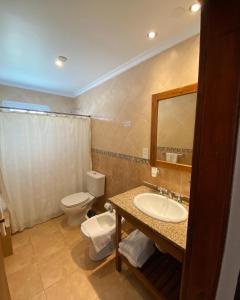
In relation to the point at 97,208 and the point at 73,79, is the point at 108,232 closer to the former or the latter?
the point at 97,208

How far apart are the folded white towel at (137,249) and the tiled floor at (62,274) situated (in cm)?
30

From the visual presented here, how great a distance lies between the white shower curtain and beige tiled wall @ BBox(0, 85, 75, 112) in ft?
2.62

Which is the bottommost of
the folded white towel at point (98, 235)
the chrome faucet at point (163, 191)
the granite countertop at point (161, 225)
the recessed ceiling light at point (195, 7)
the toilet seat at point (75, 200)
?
the folded white towel at point (98, 235)

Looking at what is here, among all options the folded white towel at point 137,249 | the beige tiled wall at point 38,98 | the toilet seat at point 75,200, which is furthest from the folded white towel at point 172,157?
the beige tiled wall at point 38,98

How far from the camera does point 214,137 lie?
1.36 ft

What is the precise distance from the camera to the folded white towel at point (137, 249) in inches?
51.9

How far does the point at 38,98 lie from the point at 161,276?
A: 10.5 feet

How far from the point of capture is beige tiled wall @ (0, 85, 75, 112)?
2478mm

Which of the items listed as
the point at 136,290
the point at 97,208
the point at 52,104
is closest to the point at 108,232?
the point at 136,290

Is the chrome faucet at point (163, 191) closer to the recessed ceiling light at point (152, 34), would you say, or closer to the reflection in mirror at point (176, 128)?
the reflection in mirror at point (176, 128)

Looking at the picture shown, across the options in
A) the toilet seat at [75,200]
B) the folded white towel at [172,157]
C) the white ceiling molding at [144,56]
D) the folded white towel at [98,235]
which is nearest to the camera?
the white ceiling molding at [144,56]

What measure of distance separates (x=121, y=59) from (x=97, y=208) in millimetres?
2364

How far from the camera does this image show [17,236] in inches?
79.4

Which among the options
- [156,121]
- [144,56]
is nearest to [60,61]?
[144,56]
